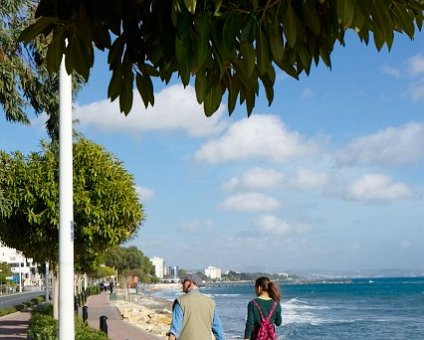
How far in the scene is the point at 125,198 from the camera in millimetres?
18391

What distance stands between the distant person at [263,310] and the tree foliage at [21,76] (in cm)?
375

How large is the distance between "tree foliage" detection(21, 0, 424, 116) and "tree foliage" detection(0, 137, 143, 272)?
48.5 ft

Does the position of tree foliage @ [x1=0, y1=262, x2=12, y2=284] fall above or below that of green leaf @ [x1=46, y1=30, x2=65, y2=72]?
above

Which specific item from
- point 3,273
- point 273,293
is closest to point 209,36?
point 273,293

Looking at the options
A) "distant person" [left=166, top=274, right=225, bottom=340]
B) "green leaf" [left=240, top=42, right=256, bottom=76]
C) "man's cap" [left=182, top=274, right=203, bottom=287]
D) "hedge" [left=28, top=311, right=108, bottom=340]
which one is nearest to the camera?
"green leaf" [left=240, top=42, right=256, bottom=76]

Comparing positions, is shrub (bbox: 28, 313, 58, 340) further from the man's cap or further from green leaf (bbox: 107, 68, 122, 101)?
green leaf (bbox: 107, 68, 122, 101)

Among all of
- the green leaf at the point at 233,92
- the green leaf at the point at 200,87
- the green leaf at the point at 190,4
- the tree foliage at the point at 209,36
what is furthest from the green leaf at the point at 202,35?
the green leaf at the point at 233,92

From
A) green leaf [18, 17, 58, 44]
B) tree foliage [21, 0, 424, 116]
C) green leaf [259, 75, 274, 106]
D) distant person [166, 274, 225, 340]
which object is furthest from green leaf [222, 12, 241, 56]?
distant person [166, 274, 225, 340]

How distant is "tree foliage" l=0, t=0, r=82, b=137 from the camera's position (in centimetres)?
1059

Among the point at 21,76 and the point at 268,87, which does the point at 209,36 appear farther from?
the point at 21,76

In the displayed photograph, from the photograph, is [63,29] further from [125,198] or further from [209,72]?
[125,198]

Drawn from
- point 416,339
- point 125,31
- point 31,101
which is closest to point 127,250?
point 416,339

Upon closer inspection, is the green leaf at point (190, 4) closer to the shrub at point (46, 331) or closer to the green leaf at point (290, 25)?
the green leaf at point (290, 25)

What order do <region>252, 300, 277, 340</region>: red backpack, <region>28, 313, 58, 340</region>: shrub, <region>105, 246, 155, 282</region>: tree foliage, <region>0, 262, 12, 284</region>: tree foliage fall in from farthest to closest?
<region>105, 246, 155, 282</region>: tree foliage → <region>0, 262, 12, 284</region>: tree foliage → <region>28, 313, 58, 340</region>: shrub → <region>252, 300, 277, 340</region>: red backpack
